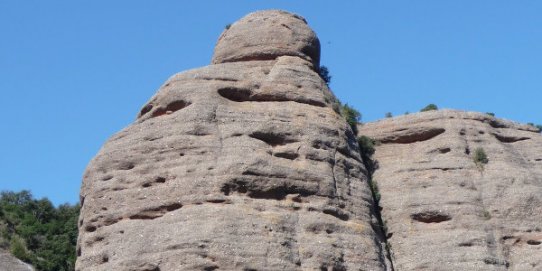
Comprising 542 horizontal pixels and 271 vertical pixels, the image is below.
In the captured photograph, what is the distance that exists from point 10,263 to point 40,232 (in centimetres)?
704

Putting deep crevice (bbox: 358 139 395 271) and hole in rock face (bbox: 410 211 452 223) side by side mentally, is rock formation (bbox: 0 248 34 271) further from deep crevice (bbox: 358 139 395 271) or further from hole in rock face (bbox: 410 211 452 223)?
hole in rock face (bbox: 410 211 452 223)

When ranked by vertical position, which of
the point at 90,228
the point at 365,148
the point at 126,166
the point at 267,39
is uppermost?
the point at 267,39

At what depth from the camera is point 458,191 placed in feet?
114

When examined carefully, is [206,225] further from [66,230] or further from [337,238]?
[66,230]

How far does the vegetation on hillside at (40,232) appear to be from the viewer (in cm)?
4947

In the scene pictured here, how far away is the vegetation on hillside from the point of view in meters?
49.5

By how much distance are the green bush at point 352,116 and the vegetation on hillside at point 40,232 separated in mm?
18000

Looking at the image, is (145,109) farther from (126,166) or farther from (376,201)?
(376,201)

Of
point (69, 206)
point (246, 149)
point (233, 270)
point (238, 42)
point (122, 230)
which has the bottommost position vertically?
point (233, 270)

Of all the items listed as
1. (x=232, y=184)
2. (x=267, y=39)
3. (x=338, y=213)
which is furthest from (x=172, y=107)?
(x=338, y=213)

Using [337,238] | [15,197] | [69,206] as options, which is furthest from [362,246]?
[15,197]

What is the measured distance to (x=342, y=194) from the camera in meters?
31.6

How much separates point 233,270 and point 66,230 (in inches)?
1142

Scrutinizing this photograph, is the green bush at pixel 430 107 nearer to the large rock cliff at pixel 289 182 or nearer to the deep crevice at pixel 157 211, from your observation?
the large rock cliff at pixel 289 182
